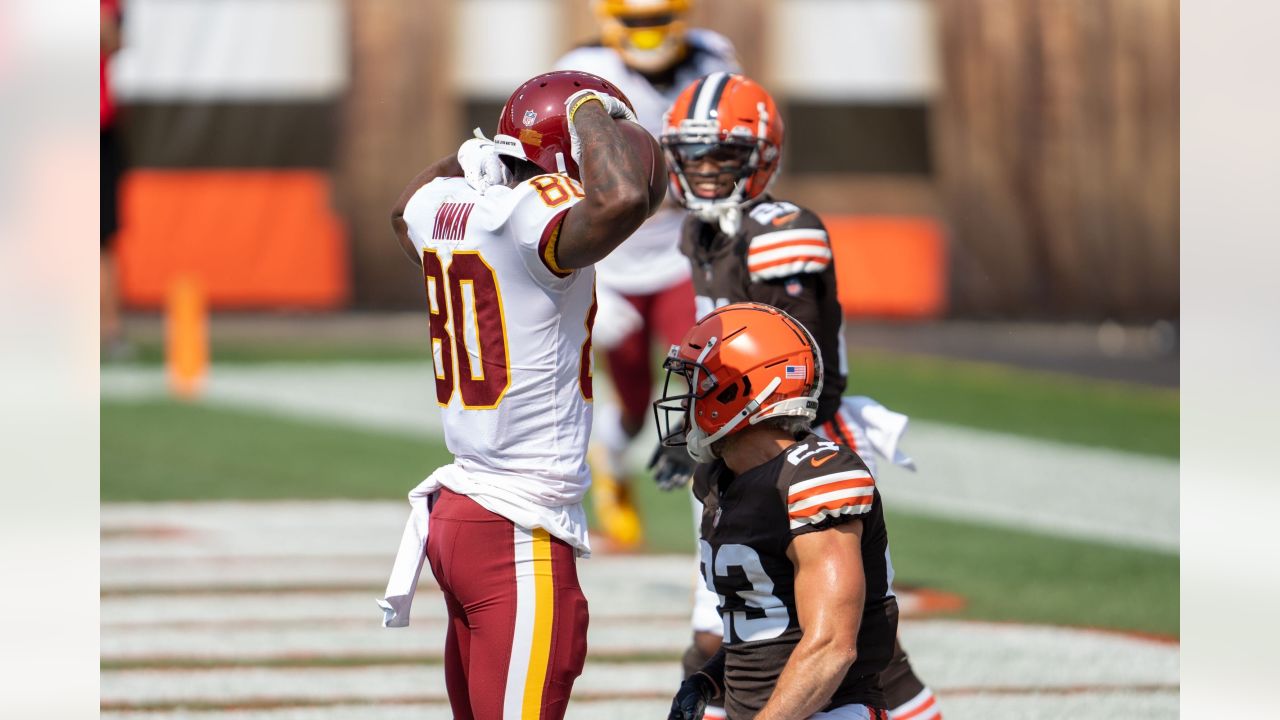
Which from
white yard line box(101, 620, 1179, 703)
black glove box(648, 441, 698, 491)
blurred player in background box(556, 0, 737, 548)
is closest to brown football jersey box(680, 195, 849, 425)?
black glove box(648, 441, 698, 491)

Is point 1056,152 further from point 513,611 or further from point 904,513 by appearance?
point 513,611

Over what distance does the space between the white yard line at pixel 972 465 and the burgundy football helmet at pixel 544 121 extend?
19.2 feet

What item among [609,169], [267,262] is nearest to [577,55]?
[609,169]

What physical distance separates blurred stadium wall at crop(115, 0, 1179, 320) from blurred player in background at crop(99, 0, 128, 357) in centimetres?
217

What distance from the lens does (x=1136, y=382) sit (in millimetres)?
15719

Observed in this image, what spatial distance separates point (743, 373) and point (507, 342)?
622 millimetres

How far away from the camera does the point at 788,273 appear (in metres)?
5.12

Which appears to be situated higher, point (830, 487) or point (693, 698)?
point (830, 487)

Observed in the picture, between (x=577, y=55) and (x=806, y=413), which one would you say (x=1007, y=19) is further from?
(x=806, y=413)

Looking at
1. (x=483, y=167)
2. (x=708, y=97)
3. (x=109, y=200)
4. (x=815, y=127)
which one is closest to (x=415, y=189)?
(x=483, y=167)

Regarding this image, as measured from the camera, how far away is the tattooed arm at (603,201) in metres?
3.90

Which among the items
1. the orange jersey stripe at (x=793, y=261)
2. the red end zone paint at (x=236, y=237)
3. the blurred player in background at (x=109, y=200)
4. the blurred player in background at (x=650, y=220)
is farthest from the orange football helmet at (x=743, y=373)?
the red end zone paint at (x=236, y=237)
